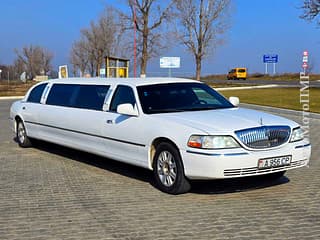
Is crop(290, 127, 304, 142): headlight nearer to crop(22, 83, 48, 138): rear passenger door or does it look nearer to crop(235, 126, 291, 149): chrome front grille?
crop(235, 126, 291, 149): chrome front grille

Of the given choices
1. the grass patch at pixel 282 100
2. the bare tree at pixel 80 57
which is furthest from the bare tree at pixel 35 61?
the grass patch at pixel 282 100

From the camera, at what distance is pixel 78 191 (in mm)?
6457

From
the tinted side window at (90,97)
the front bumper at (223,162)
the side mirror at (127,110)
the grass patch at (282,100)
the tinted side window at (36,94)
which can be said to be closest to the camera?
the front bumper at (223,162)

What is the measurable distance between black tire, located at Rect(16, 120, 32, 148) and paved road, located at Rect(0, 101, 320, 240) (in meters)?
1.99

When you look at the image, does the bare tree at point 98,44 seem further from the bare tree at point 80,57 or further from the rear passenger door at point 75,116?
the rear passenger door at point 75,116

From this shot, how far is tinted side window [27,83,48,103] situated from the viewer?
984cm

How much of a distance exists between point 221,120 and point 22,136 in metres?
5.46

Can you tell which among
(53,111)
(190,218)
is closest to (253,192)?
(190,218)

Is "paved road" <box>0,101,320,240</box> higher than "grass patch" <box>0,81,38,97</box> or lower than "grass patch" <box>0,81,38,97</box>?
lower

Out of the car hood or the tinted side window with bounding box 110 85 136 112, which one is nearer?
the car hood

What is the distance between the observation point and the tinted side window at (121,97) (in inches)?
289

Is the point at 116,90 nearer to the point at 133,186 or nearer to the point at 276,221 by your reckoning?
the point at 133,186

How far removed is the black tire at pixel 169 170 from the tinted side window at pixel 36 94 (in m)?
4.15

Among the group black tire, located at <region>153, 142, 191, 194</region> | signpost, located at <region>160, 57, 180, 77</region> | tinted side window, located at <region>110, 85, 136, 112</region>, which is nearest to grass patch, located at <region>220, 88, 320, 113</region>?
tinted side window, located at <region>110, 85, 136, 112</region>
